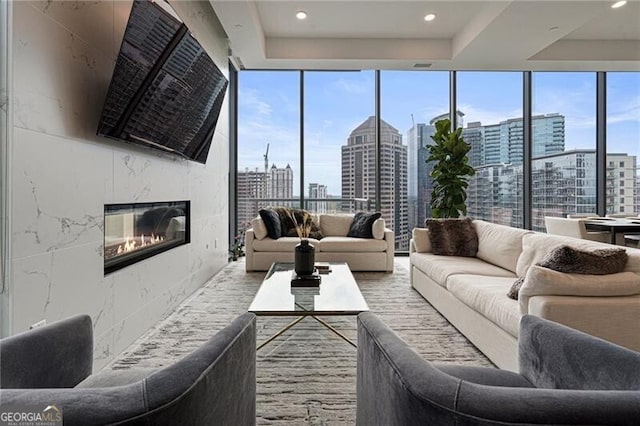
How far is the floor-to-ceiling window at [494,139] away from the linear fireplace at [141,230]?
501 cm

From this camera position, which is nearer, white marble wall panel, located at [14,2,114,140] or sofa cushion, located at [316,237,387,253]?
white marble wall panel, located at [14,2,114,140]

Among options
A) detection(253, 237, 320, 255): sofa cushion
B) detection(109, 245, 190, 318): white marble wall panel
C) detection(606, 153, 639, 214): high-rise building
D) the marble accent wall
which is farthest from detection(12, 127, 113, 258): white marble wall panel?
detection(606, 153, 639, 214): high-rise building

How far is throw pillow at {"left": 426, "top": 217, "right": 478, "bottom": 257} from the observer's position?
379 centimetres

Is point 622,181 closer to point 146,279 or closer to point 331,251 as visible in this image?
point 331,251

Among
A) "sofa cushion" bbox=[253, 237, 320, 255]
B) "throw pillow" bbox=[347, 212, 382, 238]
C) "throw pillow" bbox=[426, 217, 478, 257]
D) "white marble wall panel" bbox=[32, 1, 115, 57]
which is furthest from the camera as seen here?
"throw pillow" bbox=[347, 212, 382, 238]

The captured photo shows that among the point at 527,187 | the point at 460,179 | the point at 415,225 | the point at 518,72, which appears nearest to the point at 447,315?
the point at 460,179

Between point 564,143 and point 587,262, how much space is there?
17.5 ft

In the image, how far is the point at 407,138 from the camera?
21.2 feet

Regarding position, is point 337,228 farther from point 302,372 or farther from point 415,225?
point 302,372

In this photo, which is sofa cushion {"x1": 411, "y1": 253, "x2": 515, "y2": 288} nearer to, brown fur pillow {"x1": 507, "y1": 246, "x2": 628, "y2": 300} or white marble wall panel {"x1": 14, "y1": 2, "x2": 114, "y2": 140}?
brown fur pillow {"x1": 507, "y1": 246, "x2": 628, "y2": 300}

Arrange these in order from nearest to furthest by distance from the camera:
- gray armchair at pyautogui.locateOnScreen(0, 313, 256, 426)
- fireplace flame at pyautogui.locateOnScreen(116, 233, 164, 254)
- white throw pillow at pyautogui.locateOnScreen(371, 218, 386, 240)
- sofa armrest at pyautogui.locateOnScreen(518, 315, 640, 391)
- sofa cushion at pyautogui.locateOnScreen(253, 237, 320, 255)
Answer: gray armchair at pyautogui.locateOnScreen(0, 313, 256, 426)
sofa armrest at pyautogui.locateOnScreen(518, 315, 640, 391)
fireplace flame at pyautogui.locateOnScreen(116, 233, 164, 254)
sofa cushion at pyautogui.locateOnScreen(253, 237, 320, 255)
white throw pillow at pyautogui.locateOnScreen(371, 218, 386, 240)

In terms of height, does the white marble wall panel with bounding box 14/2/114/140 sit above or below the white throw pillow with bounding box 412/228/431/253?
above

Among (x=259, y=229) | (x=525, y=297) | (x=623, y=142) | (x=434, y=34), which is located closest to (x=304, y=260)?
(x=525, y=297)

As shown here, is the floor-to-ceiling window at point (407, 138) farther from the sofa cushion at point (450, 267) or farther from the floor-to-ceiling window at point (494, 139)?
the sofa cushion at point (450, 267)
